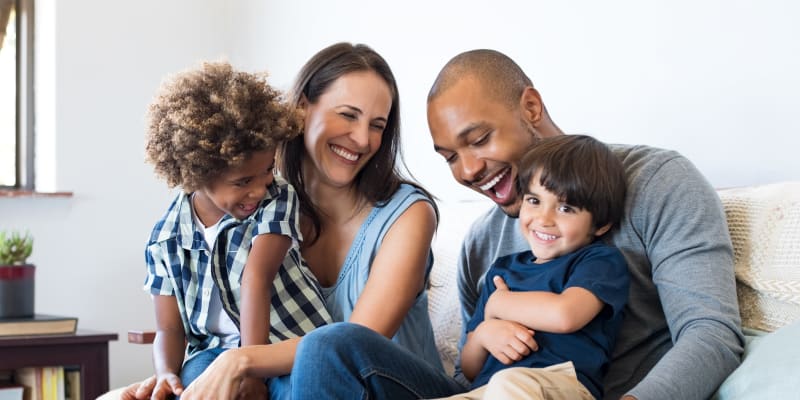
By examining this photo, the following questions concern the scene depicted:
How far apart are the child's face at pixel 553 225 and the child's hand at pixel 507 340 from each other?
5.3 inches

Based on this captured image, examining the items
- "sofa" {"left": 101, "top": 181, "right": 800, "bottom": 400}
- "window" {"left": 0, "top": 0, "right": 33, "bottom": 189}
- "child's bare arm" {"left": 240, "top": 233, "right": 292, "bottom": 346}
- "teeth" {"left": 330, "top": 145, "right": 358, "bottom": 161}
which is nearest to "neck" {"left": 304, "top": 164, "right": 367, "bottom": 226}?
"teeth" {"left": 330, "top": 145, "right": 358, "bottom": 161}

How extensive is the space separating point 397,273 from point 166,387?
17.8 inches

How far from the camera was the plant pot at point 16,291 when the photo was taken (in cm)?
279

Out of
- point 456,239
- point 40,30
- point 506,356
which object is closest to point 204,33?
point 40,30

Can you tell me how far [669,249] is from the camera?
1.44 m

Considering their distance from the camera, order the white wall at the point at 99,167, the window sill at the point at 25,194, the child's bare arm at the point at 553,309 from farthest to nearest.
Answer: the white wall at the point at 99,167
the window sill at the point at 25,194
the child's bare arm at the point at 553,309

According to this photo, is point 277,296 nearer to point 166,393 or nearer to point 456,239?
point 166,393

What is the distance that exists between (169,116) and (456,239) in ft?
2.41

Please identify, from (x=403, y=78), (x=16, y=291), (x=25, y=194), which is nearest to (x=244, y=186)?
(x=403, y=78)

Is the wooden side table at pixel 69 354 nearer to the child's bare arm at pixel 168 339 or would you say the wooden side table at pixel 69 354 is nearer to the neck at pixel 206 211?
the child's bare arm at pixel 168 339

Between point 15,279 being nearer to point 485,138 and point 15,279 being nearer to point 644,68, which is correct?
point 485,138

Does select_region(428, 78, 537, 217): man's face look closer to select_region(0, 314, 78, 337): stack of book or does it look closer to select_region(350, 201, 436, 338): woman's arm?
select_region(350, 201, 436, 338): woman's arm

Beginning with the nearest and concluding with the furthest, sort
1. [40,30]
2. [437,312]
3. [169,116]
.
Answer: [169,116] → [437,312] → [40,30]

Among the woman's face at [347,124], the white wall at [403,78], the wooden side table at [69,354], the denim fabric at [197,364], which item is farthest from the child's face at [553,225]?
the wooden side table at [69,354]
